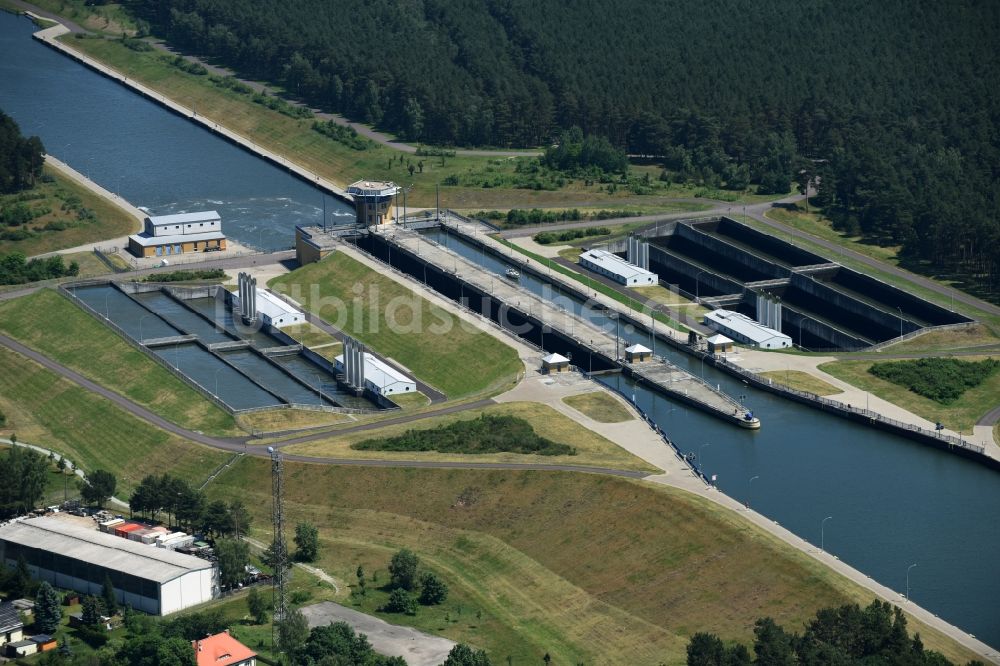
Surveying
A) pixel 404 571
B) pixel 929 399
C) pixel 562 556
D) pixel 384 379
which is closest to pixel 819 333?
pixel 929 399

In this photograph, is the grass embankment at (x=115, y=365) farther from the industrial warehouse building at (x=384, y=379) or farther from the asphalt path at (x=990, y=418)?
the asphalt path at (x=990, y=418)

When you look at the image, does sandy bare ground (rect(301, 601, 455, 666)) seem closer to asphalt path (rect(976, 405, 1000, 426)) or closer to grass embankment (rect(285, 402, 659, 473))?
grass embankment (rect(285, 402, 659, 473))

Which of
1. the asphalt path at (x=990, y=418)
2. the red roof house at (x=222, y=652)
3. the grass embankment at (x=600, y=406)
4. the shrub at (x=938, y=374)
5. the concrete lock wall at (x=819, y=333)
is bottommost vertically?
the concrete lock wall at (x=819, y=333)

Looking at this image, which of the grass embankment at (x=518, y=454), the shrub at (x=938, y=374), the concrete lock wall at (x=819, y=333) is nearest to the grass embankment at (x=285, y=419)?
the grass embankment at (x=518, y=454)

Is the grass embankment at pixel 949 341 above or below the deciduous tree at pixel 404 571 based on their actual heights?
below

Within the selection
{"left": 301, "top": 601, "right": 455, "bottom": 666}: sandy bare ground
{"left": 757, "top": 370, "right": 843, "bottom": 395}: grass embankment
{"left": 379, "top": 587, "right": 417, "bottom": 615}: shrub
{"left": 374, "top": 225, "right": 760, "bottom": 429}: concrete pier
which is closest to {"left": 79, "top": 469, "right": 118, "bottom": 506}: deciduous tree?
{"left": 301, "top": 601, "right": 455, "bottom": 666}: sandy bare ground

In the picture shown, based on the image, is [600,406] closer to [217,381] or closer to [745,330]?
[745,330]
